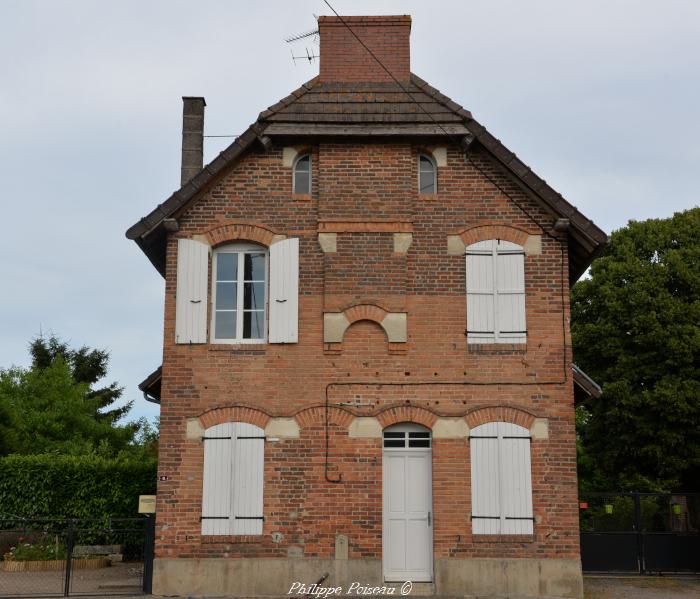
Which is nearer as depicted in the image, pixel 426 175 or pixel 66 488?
pixel 426 175

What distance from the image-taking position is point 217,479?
13945mm

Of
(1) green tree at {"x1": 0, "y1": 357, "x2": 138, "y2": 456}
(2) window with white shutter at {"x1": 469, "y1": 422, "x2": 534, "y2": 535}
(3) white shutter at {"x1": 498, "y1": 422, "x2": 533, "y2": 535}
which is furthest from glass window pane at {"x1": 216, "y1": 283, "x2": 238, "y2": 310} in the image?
(1) green tree at {"x1": 0, "y1": 357, "x2": 138, "y2": 456}

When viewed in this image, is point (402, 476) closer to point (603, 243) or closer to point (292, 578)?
point (292, 578)

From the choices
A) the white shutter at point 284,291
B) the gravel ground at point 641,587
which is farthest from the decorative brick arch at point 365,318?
the gravel ground at point 641,587

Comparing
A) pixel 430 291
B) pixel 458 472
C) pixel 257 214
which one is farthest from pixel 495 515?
pixel 257 214

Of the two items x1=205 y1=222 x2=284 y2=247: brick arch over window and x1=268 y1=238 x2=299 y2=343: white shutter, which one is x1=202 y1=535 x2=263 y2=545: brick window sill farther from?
x1=205 y1=222 x2=284 y2=247: brick arch over window

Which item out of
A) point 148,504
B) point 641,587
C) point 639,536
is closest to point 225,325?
point 148,504

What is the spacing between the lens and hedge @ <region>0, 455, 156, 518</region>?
19750 mm

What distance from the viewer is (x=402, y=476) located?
46.4 feet

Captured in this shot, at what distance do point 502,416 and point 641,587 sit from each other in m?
4.48

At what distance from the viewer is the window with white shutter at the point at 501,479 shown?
13781mm

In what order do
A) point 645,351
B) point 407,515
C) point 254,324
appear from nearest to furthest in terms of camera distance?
point 407,515 < point 254,324 < point 645,351

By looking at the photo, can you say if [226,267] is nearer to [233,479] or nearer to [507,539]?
[233,479]

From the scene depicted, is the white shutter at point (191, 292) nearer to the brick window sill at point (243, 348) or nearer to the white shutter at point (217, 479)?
the brick window sill at point (243, 348)
